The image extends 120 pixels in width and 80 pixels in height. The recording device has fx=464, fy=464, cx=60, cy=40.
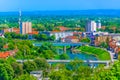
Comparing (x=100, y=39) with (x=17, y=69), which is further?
(x=100, y=39)

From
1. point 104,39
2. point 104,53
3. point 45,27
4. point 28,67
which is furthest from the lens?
point 45,27

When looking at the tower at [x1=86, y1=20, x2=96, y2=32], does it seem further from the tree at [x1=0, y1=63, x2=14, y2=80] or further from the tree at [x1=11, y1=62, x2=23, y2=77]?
the tree at [x1=0, y1=63, x2=14, y2=80]

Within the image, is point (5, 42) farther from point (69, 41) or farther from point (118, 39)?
point (118, 39)

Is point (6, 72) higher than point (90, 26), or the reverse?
point (6, 72)

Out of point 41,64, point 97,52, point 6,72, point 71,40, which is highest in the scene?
point 6,72

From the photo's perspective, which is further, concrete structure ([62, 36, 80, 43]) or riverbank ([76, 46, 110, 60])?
concrete structure ([62, 36, 80, 43])

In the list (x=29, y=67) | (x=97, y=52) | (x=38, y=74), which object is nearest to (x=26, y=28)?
Result: (x=97, y=52)

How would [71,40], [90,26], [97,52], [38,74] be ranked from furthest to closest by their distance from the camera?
[90,26]
[71,40]
[97,52]
[38,74]

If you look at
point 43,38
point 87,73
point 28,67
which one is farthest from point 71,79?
point 43,38

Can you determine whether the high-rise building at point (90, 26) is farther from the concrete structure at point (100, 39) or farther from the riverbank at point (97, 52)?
the riverbank at point (97, 52)

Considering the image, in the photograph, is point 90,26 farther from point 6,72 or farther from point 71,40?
point 6,72

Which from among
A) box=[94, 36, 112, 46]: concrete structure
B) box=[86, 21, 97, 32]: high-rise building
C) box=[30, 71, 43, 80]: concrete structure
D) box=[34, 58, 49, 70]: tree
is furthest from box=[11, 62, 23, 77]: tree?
box=[86, 21, 97, 32]: high-rise building
